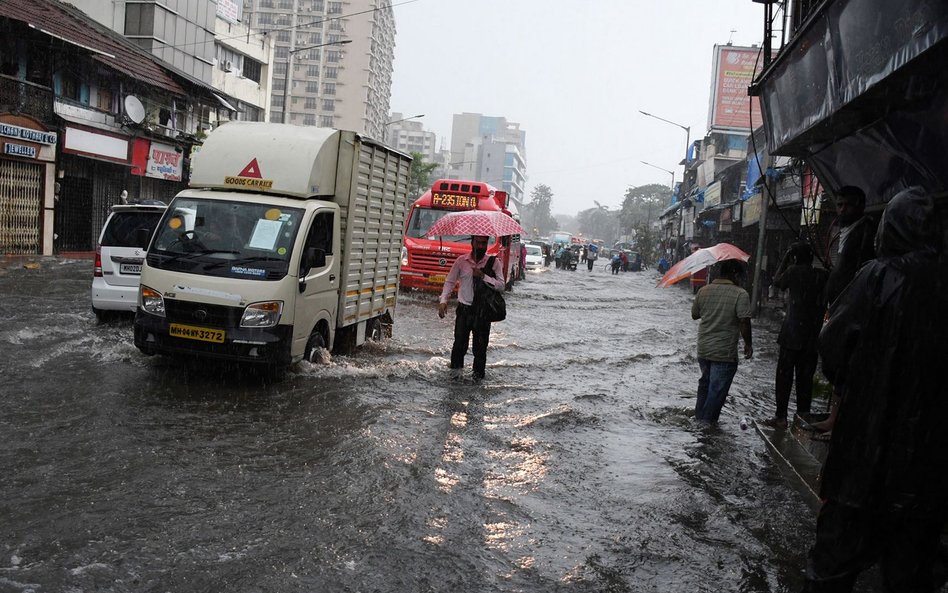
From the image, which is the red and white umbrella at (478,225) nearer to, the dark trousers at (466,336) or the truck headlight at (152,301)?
the dark trousers at (466,336)

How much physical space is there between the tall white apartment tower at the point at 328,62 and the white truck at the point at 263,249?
308ft

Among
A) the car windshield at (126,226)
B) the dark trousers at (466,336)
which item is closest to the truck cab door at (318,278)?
the dark trousers at (466,336)

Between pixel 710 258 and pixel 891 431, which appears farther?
pixel 710 258

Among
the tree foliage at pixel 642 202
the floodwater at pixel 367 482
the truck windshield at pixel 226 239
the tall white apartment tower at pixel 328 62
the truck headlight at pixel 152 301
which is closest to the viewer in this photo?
the floodwater at pixel 367 482

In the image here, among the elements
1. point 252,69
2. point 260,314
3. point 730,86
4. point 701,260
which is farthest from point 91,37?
point 730,86

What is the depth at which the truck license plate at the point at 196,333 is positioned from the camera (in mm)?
7875

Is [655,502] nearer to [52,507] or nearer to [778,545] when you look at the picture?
[778,545]

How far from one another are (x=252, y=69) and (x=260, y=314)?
42513 mm

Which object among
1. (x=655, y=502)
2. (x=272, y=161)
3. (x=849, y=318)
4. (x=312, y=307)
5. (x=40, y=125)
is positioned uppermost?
(x=40, y=125)

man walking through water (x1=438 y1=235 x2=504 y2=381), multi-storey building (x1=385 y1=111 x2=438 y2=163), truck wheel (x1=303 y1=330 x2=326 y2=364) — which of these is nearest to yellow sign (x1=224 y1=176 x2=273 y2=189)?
truck wheel (x1=303 y1=330 x2=326 y2=364)

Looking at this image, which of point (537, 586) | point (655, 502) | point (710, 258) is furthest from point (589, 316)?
point (537, 586)

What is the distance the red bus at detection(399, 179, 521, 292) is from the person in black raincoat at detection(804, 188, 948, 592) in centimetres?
1619

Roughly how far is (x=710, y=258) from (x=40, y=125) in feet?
69.5

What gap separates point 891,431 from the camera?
10.7ft
